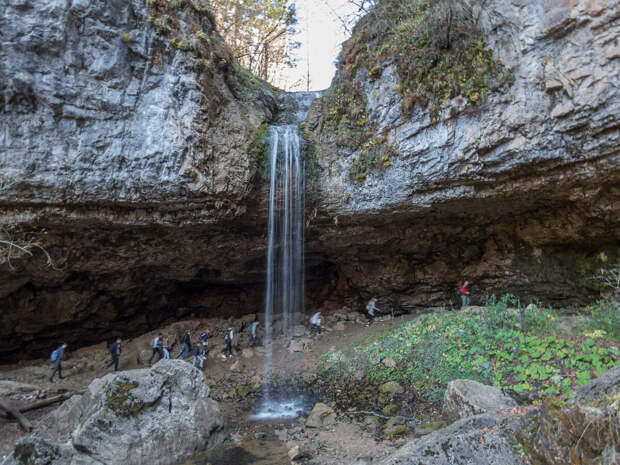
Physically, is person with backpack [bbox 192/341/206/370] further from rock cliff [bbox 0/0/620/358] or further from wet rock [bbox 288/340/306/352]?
rock cliff [bbox 0/0/620/358]

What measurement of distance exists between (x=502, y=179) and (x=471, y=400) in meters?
5.43

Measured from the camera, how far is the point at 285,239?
11.0 metres

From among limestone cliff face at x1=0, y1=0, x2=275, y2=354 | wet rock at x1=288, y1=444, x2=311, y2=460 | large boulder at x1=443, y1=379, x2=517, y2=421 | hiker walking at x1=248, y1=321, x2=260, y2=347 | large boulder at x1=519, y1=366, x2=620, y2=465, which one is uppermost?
limestone cliff face at x1=0, y1=0, x2=275, y2=354

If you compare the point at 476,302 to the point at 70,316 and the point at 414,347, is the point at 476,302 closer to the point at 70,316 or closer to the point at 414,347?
the point at 414,347

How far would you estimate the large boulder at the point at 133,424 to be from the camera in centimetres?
477

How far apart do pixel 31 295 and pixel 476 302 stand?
49.4 feet

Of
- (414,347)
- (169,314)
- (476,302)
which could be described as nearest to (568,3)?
(414,347)

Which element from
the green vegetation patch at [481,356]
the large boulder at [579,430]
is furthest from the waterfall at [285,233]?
the large boulder at [579,430]

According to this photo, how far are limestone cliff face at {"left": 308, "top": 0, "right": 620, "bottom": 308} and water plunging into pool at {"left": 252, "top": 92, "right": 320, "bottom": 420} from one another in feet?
2.30

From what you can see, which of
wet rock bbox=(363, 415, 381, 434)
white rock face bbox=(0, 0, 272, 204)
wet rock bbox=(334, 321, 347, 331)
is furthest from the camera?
wet rock bbox=(334, 321, 347, 331)

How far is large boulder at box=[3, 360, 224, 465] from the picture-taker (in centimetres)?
477

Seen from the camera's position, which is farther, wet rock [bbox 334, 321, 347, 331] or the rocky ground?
wet rock [bbox 334, 321, 347, 331]

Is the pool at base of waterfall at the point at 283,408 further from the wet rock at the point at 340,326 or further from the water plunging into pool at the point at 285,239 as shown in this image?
the wet rock at the point at 340,326

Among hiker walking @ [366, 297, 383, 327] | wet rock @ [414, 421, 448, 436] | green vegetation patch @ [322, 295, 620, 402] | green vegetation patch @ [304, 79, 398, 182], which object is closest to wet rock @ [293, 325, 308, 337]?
hiker walking @ [366, 297, 383, 327]
